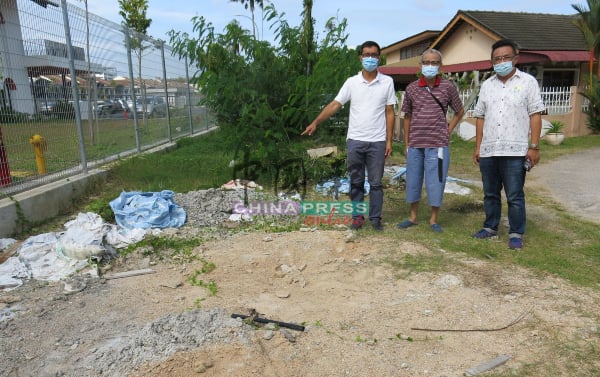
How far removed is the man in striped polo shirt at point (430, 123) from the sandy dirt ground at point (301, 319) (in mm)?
814

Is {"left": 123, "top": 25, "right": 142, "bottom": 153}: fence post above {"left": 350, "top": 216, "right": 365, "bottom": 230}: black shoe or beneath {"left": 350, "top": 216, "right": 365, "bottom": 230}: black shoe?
above

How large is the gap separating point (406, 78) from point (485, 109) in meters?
18.5

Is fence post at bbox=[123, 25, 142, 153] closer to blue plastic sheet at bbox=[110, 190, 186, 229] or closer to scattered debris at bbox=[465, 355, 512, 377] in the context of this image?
blue plastic sheet at bbox=[110, 190, 186, 229]

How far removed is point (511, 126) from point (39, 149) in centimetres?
492

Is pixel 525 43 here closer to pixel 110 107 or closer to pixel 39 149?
pixel 110 107

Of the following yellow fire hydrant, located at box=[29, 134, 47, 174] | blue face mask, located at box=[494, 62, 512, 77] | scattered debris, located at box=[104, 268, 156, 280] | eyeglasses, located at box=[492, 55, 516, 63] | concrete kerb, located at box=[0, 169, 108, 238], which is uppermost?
eyeglasses, located at box=[492, 55, 516, 63]

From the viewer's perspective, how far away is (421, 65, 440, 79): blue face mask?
4.11 meters

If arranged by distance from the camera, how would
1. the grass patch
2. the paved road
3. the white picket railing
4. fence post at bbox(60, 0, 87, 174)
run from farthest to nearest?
the white picket railing
the paved road
fence post at bbox(60, 0, 87, 174)
the grass patch

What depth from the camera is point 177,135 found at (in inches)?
431

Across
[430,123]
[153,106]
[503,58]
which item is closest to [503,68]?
[503,58]

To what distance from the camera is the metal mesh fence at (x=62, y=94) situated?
4477 millimetres

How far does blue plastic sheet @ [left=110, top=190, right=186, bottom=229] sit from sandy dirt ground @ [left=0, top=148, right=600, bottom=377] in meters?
0.76

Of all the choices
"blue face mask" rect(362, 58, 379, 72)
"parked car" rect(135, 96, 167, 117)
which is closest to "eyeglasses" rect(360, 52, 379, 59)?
"blue face mask" rect(362, 58, 379, 72)

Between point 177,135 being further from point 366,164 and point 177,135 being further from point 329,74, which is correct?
point 366,164
